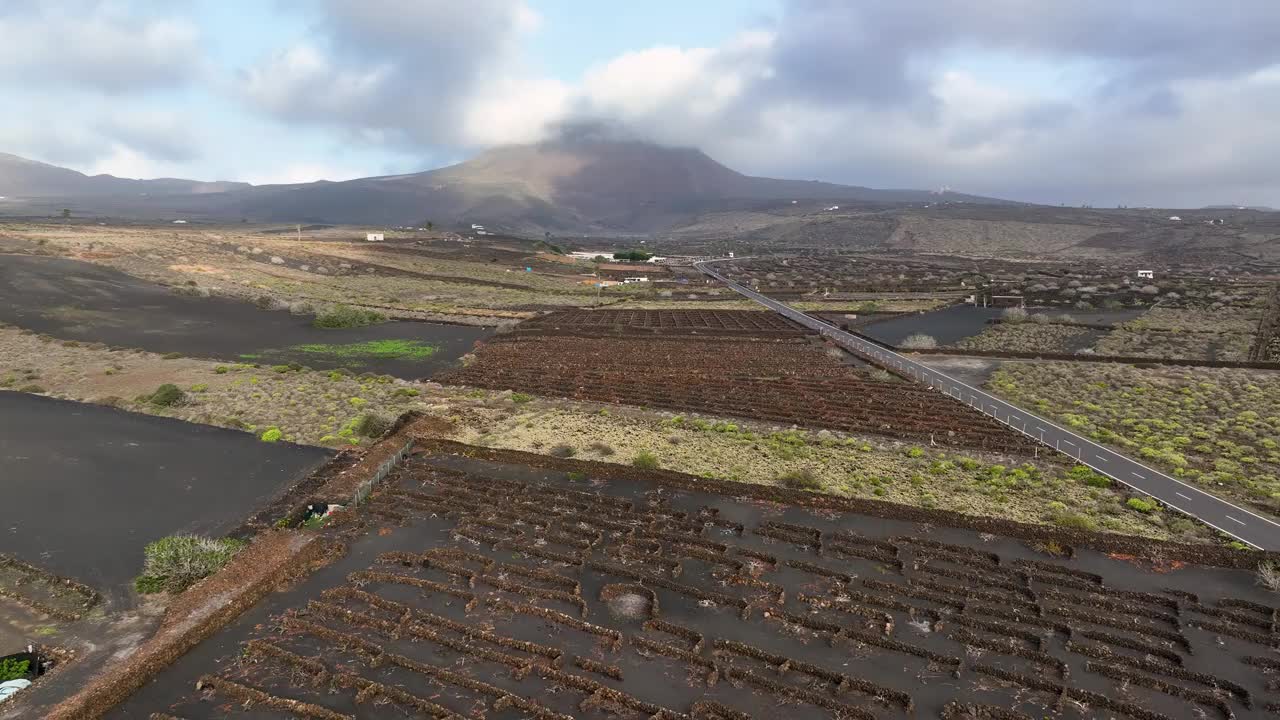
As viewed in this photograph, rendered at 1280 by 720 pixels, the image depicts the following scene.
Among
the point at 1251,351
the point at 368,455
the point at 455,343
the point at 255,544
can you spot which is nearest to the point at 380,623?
the point at 255,544

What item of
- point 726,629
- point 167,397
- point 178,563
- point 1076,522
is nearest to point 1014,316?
point 1076,522

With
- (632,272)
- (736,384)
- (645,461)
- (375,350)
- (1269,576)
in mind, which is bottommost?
(1269,576)

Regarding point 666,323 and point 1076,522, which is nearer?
point 1076,522

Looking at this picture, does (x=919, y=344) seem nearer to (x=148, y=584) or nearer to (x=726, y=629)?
(x=726, y=629)

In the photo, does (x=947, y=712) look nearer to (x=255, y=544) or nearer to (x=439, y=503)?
(x=439, y=503)

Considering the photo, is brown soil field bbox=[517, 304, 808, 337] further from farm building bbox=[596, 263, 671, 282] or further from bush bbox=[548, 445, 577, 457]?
farm building bbox=[596, 263, 671, 282]

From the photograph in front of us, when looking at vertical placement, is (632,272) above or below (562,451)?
above
